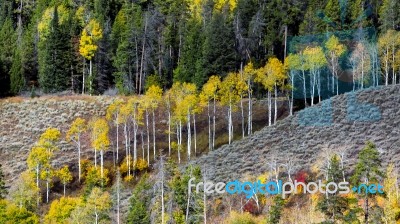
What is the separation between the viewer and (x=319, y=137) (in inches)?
1976

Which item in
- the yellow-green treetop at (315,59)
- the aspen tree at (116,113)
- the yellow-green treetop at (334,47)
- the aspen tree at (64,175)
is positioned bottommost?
the aspen tree at (64,175)

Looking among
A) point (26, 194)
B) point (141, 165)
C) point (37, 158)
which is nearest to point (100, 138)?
point (141, 165)

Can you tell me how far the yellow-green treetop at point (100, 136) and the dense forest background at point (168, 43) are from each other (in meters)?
13.5

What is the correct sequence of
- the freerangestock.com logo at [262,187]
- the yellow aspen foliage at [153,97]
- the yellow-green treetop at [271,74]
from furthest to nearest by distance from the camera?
the yellow aspen foliage at [153,97] < the yellow-green treetop at [271,74] < the freerangestock.com logo at [262,187]

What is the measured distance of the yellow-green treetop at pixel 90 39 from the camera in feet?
241

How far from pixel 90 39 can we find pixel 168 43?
31.7 feet

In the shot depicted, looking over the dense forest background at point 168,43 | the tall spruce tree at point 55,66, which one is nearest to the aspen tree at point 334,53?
the dense forest background at point 168,43

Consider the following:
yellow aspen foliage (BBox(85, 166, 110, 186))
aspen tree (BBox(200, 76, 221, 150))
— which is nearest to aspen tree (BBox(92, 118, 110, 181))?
yellow aspen foliage (BBox(85, 166, 110, 186))

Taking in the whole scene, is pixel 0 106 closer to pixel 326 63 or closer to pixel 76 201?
pixel 76 201

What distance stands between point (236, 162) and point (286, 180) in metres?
6.96

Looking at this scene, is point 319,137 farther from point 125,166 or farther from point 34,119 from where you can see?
point 34,119

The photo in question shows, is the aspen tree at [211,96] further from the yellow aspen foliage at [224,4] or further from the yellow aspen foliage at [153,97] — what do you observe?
the yellow aspen foliage at [224,4]

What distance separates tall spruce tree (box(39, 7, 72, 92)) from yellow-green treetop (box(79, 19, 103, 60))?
2.15m

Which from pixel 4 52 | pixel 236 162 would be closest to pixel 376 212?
pixel 236 162
